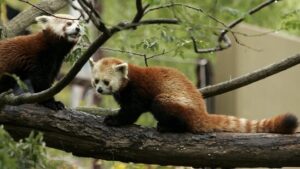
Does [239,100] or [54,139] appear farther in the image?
[239,100]

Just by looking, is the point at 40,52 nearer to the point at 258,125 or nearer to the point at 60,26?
the point at 60,26

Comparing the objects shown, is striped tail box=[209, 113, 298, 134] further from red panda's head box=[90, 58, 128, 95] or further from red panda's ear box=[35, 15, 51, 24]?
red panda's ear box=[35, 15, 51, 24]

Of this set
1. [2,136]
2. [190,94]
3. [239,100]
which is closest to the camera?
[2,136]

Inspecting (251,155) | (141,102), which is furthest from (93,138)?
(251,155)

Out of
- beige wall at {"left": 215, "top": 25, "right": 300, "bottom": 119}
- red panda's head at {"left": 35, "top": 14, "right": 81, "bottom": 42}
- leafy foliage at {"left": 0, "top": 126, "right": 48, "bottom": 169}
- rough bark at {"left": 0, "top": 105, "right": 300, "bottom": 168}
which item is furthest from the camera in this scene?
beige wall at {"left": 215, "top": 25, "right": 300, "bottom": 119}

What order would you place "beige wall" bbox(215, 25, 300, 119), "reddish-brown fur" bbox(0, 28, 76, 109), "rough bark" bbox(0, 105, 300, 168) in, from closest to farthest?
"rough bark" bbox(0, 105, 300, 168) → "reddish-brown fur" bbox(0, 28, 76, 109) → "beige wall" bbox(215, 25, 300, 119)

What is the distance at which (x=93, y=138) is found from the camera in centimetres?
532

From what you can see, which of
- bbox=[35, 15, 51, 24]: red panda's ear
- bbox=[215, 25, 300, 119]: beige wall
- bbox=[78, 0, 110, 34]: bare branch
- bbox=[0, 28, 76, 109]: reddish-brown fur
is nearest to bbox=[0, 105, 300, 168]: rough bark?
bbox=[0, 28, 76, 109]: reddish-brown fur

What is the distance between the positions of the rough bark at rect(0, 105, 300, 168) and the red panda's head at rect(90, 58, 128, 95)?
68 cm

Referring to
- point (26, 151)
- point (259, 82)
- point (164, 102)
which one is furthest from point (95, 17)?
point (259, 82)

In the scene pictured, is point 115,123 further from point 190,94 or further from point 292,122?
point 292,122

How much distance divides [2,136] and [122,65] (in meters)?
2.17

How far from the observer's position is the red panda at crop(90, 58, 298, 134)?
18.0 feet

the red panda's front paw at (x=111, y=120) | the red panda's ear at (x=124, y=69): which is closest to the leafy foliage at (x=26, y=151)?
the red panda's front paw at (x=111, y=120)
